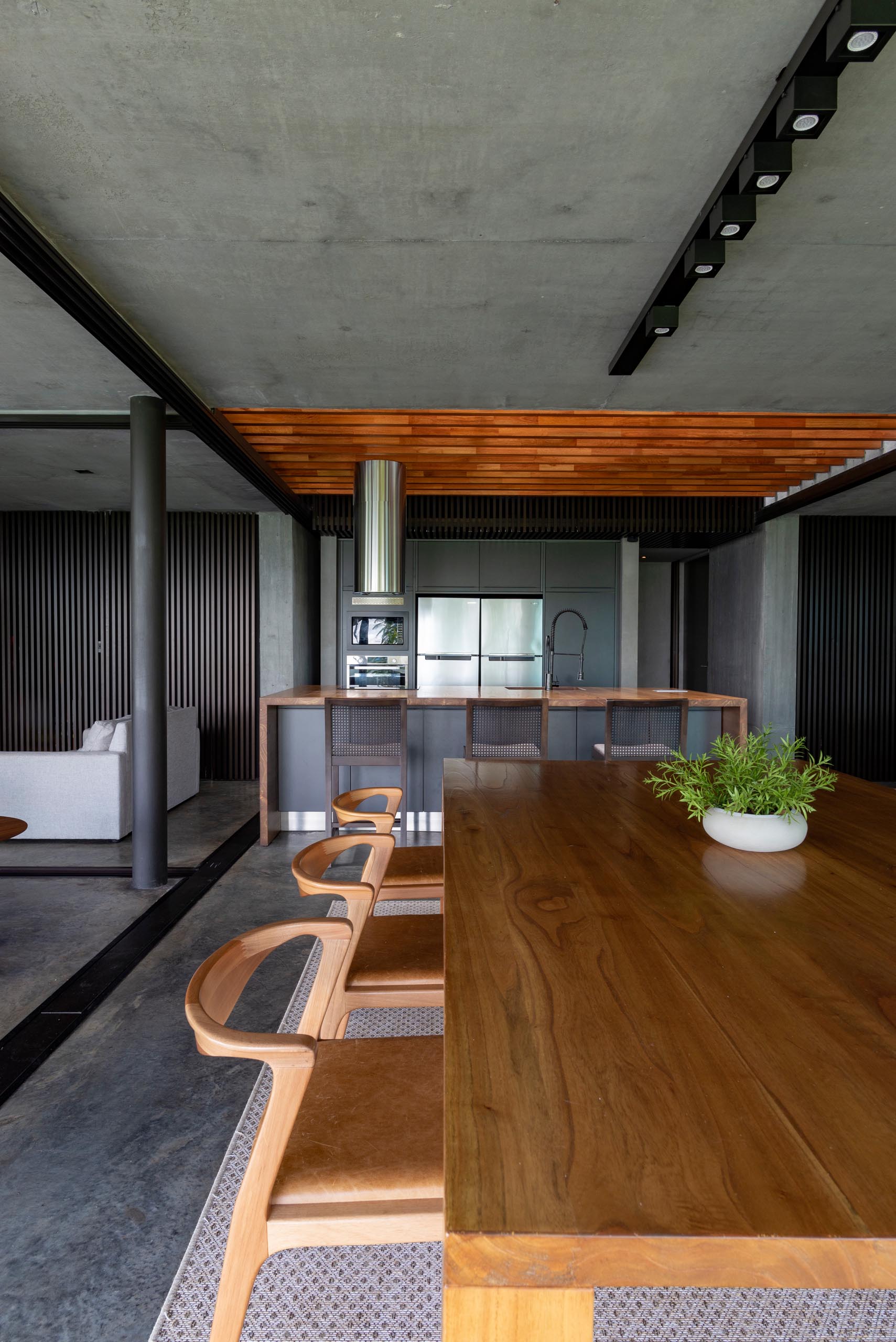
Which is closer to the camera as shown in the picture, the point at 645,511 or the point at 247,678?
the point at 645,511

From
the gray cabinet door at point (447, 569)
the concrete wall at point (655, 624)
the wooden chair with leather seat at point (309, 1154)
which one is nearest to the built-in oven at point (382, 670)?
the gray cabinet door at point (447, 569)

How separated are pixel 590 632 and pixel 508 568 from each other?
112 cm

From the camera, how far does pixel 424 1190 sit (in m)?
1.00

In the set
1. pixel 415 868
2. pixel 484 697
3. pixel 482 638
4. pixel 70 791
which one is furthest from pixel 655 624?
pixel 415 868

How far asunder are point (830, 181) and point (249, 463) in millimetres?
3867

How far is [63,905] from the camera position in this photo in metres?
3.58

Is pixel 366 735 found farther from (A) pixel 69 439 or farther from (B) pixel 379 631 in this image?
(B) pixel 379 631

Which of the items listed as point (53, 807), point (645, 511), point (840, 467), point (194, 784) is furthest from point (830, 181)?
point (194, 784)

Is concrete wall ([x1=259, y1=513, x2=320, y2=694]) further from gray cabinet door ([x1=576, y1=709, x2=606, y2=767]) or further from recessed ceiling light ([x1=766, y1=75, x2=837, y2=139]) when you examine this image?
recessed ceiling light ([x1=766, y1=75, x2=837, y2=139])

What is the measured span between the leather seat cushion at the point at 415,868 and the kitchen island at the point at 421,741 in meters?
2.40

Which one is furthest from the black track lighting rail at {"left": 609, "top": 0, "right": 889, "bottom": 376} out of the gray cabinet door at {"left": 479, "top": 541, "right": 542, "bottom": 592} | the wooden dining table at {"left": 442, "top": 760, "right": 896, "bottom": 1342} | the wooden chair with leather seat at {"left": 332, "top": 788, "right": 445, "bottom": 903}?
the gray cabinet door at {"left": 479, "top": 541, "right": 542, "bottom": 592}

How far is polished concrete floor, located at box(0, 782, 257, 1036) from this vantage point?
2798 mm

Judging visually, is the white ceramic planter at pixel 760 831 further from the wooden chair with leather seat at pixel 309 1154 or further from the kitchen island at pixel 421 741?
the kitchen island at pixel 421 741

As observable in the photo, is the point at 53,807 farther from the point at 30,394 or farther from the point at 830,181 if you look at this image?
the point at 830,181
